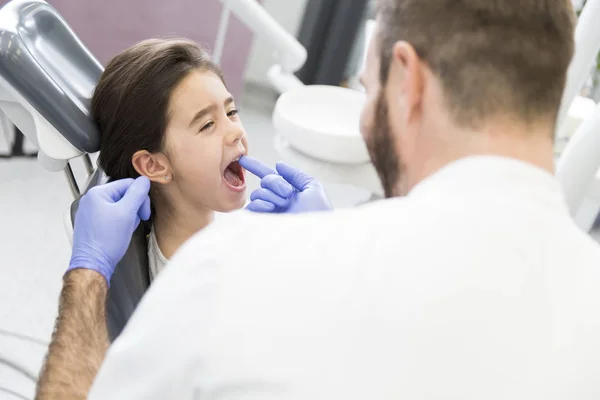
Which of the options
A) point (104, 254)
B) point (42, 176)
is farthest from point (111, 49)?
point (104, 254)

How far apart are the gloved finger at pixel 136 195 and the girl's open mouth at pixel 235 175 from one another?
25 centimetres

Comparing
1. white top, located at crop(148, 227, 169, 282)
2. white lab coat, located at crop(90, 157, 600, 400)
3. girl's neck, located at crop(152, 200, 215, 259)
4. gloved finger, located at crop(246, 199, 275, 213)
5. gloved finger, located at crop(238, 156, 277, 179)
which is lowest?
white top, located at crop(148, 227, 169, 282)

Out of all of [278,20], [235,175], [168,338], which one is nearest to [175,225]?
[235,175]

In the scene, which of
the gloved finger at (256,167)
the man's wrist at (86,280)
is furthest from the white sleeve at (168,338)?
the gloved finger at (256,167)

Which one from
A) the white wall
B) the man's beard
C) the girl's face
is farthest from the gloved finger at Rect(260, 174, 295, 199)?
the white wall

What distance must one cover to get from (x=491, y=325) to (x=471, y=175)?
154mm

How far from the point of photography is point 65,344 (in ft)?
3.39

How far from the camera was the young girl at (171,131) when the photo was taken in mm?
1348

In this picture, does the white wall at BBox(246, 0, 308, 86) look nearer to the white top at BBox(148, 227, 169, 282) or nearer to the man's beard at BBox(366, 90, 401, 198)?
the white top at BBox(148, 227, 169, 282)

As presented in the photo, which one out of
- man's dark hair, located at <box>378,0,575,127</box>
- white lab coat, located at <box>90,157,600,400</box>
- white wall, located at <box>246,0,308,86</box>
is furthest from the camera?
white wall, located at <box>246,0,308,86</box>

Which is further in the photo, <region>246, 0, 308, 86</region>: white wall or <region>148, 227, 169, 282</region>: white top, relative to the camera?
<region>246, 0, 308, 86</region>: white wall

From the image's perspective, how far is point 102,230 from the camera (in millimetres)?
1187

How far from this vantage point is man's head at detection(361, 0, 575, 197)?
2.14 feet

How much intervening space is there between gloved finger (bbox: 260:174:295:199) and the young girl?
12 centimetres
